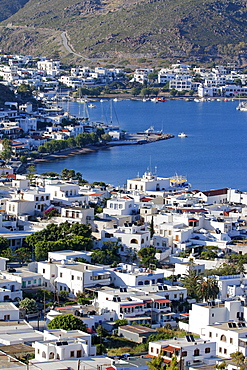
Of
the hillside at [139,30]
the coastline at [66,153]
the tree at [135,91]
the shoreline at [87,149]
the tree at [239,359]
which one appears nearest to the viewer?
the tree at [239,359]

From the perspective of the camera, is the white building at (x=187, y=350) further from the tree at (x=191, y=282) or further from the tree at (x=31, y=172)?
the tree at (x=31, y=172)

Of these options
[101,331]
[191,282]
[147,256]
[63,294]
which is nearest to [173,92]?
[147,256]

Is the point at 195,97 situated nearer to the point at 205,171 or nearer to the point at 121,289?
the point at 205,171

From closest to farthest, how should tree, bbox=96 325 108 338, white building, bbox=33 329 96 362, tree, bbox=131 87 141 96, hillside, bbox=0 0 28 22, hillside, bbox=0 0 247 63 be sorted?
white building, bbox=33 329 96 362
tree, bbox=96 325 108 338
tree, bbox=131 87 141 96
hillside, bbox=0 0 247 63
hillside, bbox=0 0 28 22

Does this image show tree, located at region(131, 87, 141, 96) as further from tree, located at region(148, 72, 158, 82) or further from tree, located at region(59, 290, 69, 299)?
tree, located at region(59, 290, 69, 299)

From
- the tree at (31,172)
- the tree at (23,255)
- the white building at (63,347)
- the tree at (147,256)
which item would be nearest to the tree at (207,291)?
the tree at (147,256)

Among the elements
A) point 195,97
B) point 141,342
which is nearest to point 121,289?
point 141,342

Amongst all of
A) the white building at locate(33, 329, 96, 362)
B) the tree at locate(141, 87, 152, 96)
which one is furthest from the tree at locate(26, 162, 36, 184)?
the tree at locate(141, 87, 152, 96)
